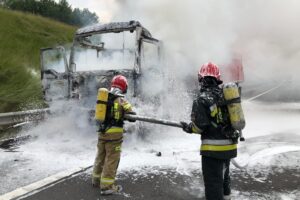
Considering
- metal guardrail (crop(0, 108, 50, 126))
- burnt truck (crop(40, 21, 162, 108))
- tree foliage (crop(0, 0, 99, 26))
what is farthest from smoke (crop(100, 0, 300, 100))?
tree foliage (crop(0, 0, 99, 26))

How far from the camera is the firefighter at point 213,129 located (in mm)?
4020

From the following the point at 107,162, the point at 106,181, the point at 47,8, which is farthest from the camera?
the point at 47,8

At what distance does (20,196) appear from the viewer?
16.7 ft

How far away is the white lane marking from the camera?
5.12 m

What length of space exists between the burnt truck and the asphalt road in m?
2.65

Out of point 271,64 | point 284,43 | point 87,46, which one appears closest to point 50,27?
point 271,64

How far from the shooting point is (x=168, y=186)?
5441mm

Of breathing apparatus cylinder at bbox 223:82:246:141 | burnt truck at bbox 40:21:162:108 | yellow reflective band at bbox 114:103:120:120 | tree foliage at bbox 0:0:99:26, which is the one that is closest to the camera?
breathing apparatus cylinder at bbox 223:82:246:141

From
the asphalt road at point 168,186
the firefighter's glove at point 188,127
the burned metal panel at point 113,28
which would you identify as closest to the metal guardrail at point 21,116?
the burned metal panel at point 113,28

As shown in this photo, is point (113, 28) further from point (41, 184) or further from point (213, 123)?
point (213, 123)

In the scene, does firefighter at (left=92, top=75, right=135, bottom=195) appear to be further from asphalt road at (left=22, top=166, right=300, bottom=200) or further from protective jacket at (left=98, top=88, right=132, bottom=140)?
asphalt road at (left=22, top=166, right=300, bottom=200)

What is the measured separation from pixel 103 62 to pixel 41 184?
5.21 metres

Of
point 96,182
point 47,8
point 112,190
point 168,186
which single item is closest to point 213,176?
point 168,186

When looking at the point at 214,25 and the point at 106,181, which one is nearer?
the point at 106,181
